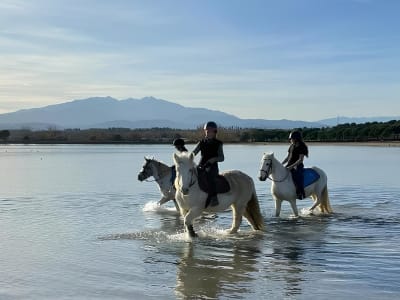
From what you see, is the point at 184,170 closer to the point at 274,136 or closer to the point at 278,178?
the point at 278,178

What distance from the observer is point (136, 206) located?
1670cm

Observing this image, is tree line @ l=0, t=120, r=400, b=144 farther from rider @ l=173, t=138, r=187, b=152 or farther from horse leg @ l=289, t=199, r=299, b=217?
rider @ l=173, t=138, r=187, b=152

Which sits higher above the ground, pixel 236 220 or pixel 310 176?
pixel 310 176

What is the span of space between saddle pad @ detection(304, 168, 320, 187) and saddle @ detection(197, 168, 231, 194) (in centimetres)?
386

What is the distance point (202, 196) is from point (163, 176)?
5.08 m

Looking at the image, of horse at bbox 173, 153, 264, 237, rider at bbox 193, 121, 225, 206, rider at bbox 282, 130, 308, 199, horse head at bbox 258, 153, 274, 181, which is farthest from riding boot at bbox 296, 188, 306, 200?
rider at bbox 193, 121, 225, 206

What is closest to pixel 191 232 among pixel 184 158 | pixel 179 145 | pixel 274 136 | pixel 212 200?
pixel 212 200

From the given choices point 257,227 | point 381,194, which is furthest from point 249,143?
point 257,227

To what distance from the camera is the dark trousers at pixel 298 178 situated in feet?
45.5

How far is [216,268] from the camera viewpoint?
339 inches

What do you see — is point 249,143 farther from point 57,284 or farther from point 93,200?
point 57,284

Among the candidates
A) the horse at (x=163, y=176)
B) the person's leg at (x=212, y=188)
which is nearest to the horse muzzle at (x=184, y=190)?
the person's leg at (x=212, y=188)

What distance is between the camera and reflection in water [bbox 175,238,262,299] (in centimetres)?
743

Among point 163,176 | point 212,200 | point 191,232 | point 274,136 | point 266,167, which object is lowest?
point 191,232
